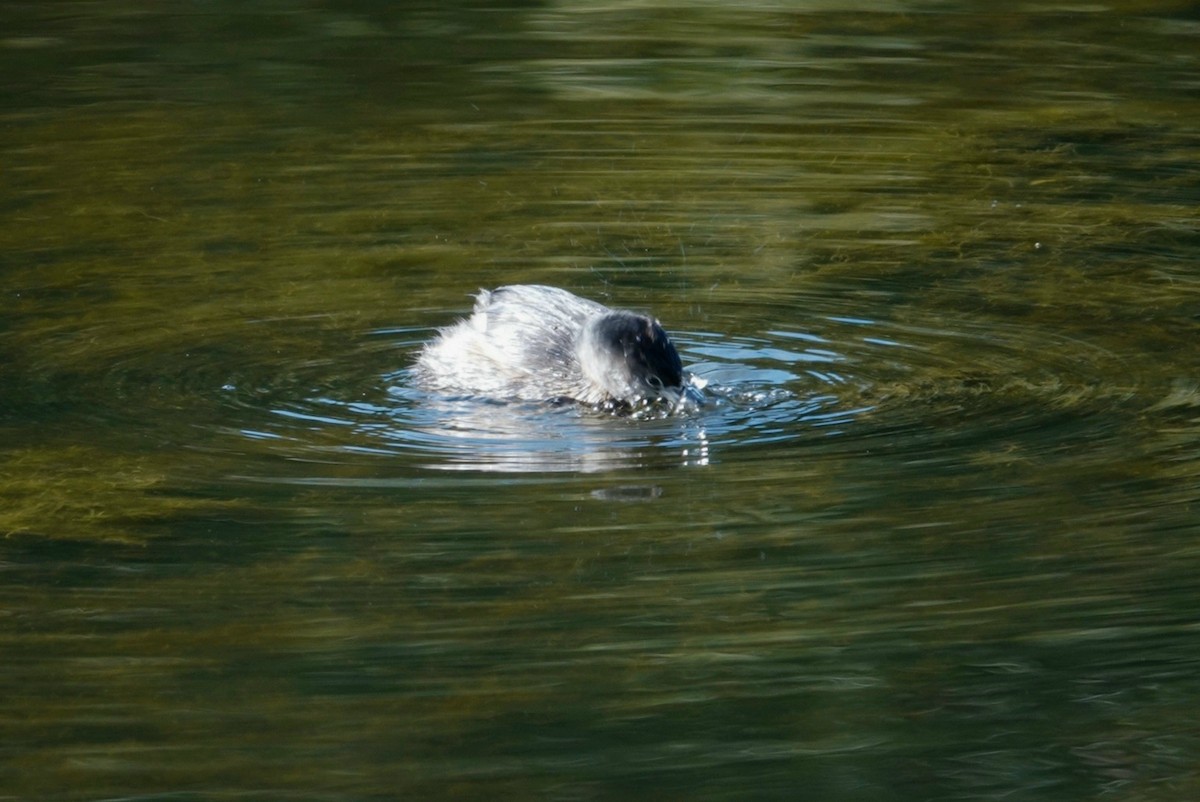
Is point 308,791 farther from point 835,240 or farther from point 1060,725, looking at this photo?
point 835,240

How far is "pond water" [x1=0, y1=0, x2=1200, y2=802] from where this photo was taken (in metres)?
4.68

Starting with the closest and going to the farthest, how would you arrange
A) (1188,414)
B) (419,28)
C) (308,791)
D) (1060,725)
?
(308,791) → (1060,725) → (1188,414) → (419,28)

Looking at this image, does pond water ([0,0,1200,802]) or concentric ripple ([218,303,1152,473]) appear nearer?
pond water ([0,0,1200,802])

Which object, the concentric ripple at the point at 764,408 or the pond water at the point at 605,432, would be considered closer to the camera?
the pond water at the point at 605,432

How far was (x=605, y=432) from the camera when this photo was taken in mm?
7066

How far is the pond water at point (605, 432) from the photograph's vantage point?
468 centimetres

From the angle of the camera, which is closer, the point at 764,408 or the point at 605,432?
the point at 605,432

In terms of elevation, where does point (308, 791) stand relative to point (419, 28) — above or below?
below

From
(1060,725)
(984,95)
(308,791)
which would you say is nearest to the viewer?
(308,791)

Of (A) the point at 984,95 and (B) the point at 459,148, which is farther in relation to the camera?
(A) the point at 984,95

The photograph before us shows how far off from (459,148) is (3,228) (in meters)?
2.55

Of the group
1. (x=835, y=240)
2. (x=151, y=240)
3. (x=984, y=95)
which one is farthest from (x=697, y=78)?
(x=151, y=240)

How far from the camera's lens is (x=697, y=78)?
12906 mm

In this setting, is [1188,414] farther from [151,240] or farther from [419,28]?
[419,28]
